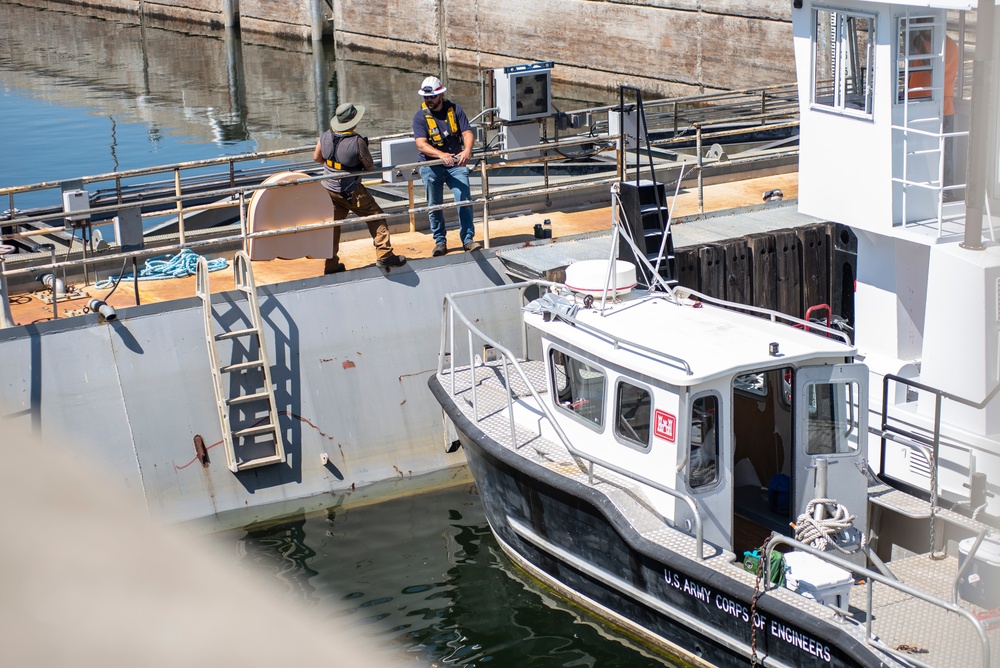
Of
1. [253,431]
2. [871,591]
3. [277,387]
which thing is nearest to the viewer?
[871,591]

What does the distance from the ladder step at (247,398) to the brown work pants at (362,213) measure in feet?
6.11

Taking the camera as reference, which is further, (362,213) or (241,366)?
(362,213)

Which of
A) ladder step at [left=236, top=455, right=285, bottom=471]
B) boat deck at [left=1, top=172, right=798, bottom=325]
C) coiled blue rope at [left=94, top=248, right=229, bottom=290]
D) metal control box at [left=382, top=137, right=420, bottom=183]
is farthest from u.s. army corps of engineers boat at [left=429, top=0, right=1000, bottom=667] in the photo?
coiled blue rope at [left=94, top=248, right=229, bottom=290]

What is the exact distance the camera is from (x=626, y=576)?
9039 millimetres

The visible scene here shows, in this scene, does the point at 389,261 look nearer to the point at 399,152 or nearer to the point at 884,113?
the point at 399,152

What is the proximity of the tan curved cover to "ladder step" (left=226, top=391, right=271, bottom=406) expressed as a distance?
185cm

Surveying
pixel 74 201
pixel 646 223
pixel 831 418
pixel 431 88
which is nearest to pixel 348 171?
pixel 431 88

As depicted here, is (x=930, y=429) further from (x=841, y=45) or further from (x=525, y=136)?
(x=525, y=136)

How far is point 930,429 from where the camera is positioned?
9438 mm

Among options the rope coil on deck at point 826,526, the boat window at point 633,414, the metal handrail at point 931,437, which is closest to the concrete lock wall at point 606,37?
the metal handrail at point 931,437

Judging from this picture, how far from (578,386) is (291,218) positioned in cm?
429

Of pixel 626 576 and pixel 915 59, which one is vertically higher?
pixel 915 59

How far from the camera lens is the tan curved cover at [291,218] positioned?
12023mm

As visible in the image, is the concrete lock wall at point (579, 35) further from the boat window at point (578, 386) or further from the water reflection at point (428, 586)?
the boat window at point (578, 386)
